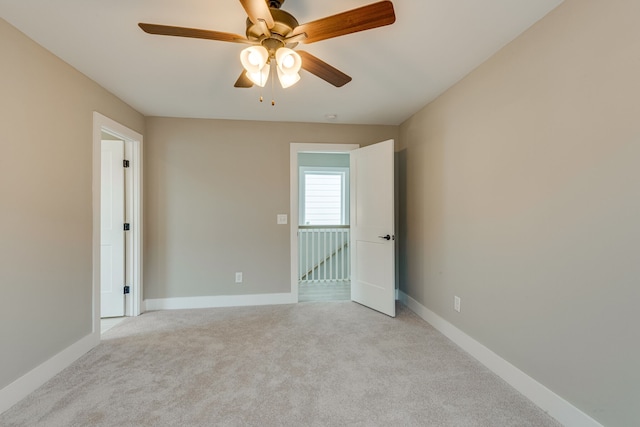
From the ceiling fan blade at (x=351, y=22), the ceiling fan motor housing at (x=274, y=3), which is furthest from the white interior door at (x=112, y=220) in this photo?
the ceiling fan blade at (x=351, y=22)

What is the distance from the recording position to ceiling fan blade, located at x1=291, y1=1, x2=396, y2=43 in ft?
4.00

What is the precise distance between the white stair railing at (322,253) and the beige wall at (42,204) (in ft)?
10.1

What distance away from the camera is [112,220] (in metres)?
3.19

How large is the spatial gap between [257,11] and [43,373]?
2680 mm

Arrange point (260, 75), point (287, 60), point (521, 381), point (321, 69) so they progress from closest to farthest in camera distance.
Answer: point (287, 60)
point (260, 75)
point (321, 69)
point (521, 381)

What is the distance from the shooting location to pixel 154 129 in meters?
3.45

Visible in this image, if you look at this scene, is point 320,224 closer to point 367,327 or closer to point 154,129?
point 367,327

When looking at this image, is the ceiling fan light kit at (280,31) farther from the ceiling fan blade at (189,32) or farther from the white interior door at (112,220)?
the white interior door at (112,220)

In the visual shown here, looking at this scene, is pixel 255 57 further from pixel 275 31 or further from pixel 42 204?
pixel 42 204

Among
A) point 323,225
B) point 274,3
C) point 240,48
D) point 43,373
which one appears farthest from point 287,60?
point 323,225

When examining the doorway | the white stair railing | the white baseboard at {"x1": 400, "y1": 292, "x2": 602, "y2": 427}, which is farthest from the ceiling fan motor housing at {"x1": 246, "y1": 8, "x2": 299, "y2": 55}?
the white stair railing

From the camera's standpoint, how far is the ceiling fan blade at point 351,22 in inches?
48.0

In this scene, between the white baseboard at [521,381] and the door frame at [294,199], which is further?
the door frame at [294,199]

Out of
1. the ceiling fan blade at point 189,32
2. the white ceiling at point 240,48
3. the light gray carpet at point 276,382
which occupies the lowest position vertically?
the light gray carpet at point 276,382
